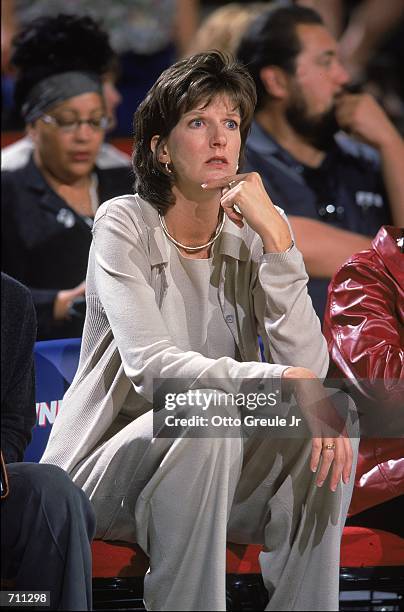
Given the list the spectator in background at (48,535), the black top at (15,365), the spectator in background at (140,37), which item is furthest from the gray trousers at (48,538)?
the spectator in background at (140,37)

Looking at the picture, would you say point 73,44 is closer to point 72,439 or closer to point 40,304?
point 40,304

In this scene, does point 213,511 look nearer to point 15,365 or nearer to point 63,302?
point 15,365

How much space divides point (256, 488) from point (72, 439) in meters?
0.38

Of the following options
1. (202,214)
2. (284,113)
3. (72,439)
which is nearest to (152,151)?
(202,214)

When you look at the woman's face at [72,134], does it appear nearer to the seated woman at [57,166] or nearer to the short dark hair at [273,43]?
the seated woman at [57,166]

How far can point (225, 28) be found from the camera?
417 cm

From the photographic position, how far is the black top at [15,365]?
2.14 metres

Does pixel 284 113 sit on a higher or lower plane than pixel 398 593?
higher

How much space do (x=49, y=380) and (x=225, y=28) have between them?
1975mm

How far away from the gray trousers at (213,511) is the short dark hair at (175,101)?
21.3 inches

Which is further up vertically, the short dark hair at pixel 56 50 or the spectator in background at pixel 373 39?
the spectator in background at pixel 373 39

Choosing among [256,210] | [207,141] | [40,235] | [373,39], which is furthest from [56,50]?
[256,210]

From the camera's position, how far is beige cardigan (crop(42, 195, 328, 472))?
2.16 metres

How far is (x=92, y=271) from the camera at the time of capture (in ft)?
7.84
